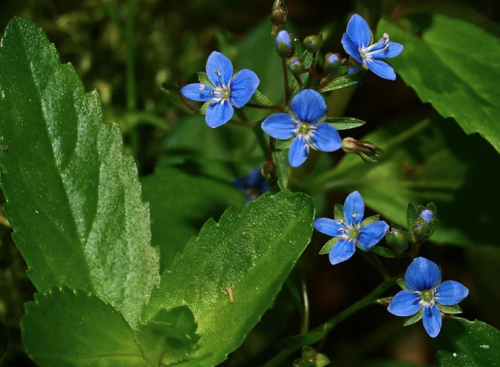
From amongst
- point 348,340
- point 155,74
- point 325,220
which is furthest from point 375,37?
point 348,340

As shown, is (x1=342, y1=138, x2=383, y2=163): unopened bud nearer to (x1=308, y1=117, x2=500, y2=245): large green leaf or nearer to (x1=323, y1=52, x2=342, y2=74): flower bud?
(x1=323, y1=52, x2=342, y2=74): flower bud

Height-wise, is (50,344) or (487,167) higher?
(50,344)

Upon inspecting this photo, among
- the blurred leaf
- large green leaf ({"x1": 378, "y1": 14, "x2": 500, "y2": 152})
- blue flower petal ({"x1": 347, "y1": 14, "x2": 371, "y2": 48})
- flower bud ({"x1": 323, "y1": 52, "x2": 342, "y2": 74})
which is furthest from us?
the blurred leaf

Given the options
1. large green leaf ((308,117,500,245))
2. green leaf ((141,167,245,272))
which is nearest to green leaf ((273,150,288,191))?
green leaf ((141,167,245,272))

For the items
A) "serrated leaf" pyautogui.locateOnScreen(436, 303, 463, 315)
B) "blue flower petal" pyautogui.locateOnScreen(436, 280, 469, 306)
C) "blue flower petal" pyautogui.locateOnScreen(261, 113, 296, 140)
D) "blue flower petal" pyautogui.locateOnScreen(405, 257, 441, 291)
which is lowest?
"serrated leaf" pyautogui.locateOnScreen(436, 303, 463, 315)

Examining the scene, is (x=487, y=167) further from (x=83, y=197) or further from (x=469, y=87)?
(x=83, y=197)

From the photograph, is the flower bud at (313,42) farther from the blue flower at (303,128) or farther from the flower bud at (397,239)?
the flower bud at (397,239)
